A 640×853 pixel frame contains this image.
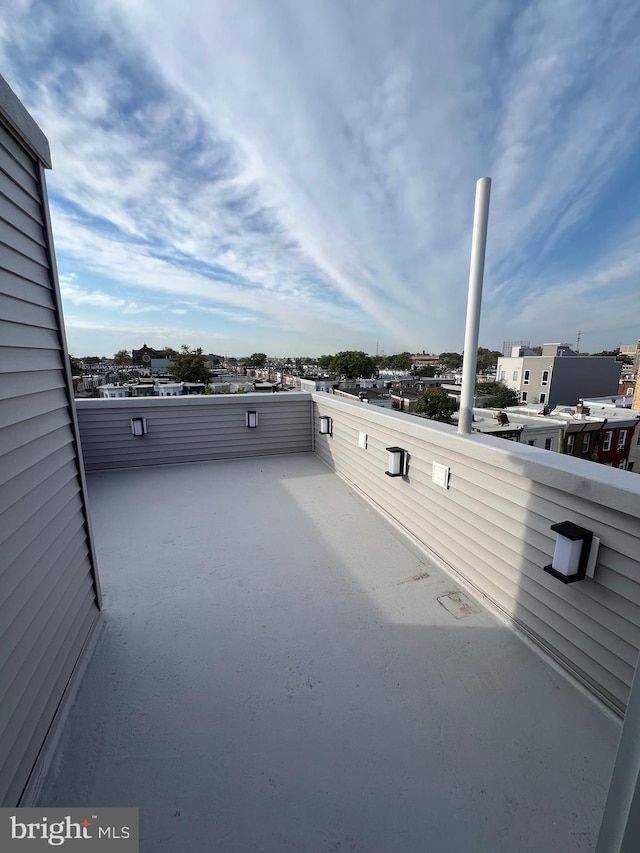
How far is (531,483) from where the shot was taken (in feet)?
5.90

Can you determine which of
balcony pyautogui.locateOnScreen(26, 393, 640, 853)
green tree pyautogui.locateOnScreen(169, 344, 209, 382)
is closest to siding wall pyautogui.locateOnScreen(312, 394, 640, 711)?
balcony pyautogui.locateOnScreen(26, 393, 640, 853)

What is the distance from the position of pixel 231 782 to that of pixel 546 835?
110 cm

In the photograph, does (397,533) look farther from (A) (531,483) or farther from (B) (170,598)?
(B) (170,598)

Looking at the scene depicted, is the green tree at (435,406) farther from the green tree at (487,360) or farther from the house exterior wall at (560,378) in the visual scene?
the green tree at (487,360)

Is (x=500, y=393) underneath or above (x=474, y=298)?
underneath

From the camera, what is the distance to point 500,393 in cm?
2892

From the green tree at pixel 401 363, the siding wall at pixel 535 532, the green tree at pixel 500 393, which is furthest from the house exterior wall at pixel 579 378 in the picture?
the green tree at pixel 401 363

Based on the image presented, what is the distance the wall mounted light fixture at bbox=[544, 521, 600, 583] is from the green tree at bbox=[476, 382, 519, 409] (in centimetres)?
2753

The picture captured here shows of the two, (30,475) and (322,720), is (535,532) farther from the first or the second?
(30,475)

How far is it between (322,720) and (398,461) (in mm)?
1933

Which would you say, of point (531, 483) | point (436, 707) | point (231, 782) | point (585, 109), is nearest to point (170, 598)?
point (231, 782)

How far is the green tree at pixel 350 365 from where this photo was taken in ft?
142

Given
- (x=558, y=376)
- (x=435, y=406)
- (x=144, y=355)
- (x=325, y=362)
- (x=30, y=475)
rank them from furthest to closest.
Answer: (x=144, y=355)
(x=325, y=362)
(x=558, y=376)
(x=435, y=406)
(x=30, y=475)

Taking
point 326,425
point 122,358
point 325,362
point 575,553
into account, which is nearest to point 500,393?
point 326,425
